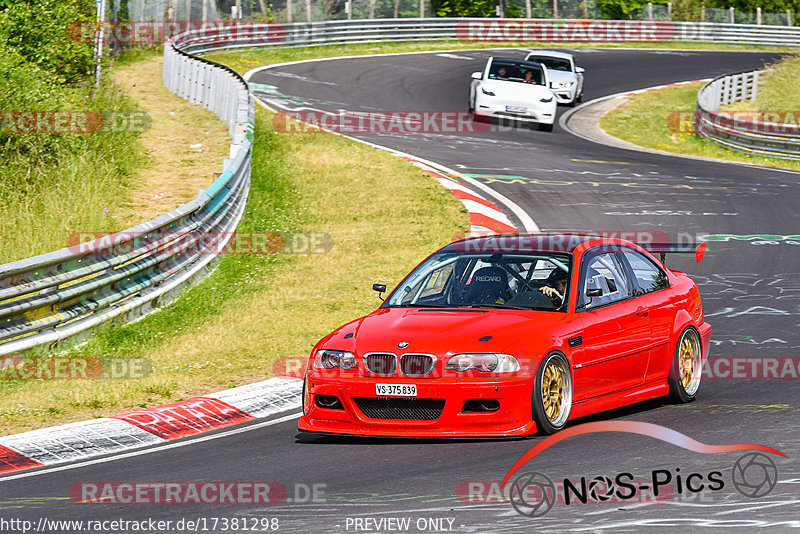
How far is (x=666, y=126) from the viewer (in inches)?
1251

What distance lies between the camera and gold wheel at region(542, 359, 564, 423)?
778 cm

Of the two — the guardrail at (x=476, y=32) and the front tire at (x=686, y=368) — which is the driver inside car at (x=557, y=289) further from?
the guardrail at (x=476, y=32)

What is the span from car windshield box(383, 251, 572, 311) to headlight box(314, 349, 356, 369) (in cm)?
95

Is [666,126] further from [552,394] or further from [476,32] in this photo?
[552,394]

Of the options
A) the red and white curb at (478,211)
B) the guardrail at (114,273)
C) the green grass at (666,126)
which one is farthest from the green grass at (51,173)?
the green grass at (666,126)

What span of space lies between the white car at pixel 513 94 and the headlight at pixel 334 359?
19.8 meters

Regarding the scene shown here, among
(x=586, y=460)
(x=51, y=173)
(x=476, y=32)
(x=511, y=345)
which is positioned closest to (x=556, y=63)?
(x=476, y=32)

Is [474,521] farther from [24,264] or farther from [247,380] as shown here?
[24,264]

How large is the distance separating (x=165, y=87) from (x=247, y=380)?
2215cm

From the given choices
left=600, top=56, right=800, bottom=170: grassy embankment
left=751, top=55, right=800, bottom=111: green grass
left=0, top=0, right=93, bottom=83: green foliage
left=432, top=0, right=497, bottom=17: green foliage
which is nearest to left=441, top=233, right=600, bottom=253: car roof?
left=0, top=0, right=93, bottom=83: green foliage

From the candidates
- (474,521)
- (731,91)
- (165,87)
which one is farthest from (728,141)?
(474,521)

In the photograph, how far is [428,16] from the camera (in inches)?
2034

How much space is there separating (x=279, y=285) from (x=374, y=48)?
31.6m

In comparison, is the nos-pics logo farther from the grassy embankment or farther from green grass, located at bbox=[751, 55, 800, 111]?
green grass, located at bbox=[751, 55, 800, 111]
